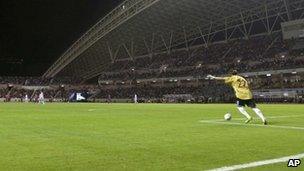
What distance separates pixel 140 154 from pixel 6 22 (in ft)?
298

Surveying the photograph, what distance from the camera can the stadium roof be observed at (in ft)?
247

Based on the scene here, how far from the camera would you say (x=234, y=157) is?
830 centimetres

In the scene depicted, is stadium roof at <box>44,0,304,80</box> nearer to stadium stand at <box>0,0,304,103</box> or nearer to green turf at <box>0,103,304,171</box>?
stadium stand at <box>0,0,304,103</box>

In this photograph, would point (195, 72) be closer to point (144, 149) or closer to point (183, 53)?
point (183, 53)

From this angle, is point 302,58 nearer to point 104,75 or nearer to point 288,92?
point 288,92

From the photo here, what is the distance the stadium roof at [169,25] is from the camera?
75.4m

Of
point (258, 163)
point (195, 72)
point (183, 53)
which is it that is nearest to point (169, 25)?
point (195, 72)

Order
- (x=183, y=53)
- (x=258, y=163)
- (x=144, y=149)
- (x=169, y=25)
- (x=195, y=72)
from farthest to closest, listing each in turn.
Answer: (x=183, y=53) → (x=169, y=25) → (x=195, y=72) → (x=144, y=149) → (x=258, y=163)

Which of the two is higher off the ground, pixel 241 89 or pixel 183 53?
pixel 183 53

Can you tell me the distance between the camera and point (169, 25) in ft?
291

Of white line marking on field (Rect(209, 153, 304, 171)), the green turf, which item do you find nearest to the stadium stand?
the green turf

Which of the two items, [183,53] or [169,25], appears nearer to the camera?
[169,25]

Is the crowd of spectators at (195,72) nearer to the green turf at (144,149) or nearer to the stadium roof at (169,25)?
the stadium roof at (169,25)

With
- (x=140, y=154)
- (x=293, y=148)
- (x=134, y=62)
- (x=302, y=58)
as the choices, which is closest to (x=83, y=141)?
(x=140, y=154)
